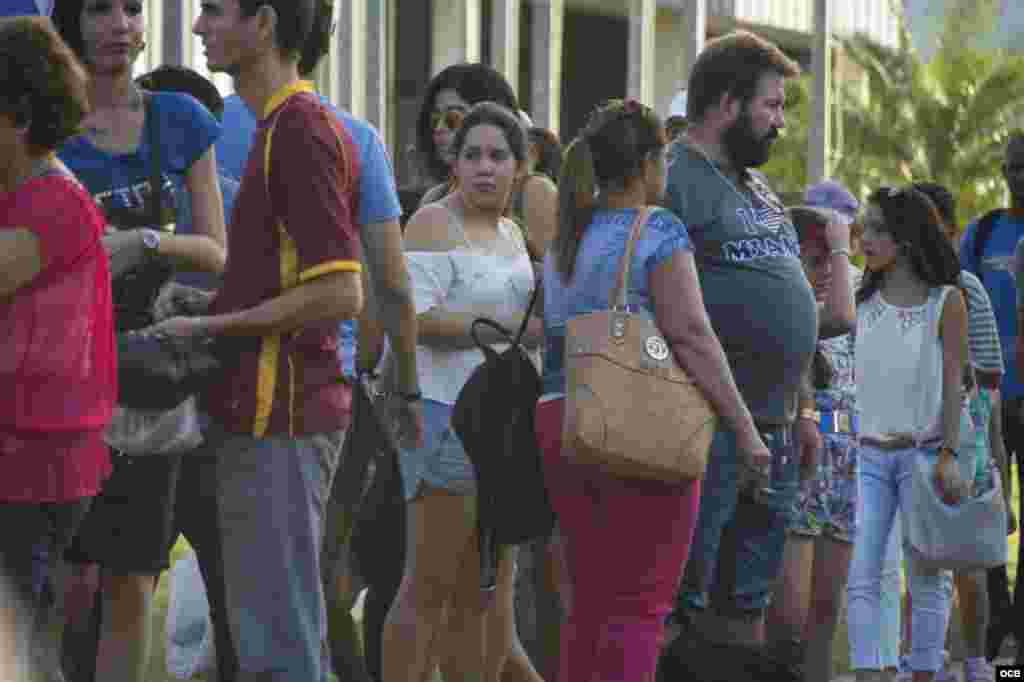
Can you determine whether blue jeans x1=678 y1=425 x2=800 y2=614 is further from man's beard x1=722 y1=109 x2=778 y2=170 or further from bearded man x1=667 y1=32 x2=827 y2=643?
man's beard x1=722 y1=109 x2=778 y2=170

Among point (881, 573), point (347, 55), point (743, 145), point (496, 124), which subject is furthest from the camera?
point (347, 55)

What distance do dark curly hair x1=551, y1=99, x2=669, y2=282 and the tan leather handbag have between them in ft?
0.92

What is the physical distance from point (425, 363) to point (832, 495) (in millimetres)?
1897

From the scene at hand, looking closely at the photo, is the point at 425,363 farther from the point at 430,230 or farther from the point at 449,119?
the point at 449,119

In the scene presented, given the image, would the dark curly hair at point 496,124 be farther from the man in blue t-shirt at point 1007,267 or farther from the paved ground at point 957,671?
the man in blue t-shirt at point 1007,267

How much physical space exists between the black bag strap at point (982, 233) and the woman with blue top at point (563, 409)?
17.2ft

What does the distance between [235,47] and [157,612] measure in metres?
5.14

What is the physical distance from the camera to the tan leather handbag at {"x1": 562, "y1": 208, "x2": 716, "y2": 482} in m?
6.18

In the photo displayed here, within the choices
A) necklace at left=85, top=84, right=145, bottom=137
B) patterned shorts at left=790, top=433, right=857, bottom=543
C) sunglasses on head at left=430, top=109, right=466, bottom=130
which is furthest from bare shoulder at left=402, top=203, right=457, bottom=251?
patterned shorts at left=790, top=433, right=857, bottom=543

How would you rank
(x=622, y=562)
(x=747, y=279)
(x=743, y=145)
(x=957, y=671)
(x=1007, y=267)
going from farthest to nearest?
1. (x=1007, y=267)
2. (x=957, y=671)
3. (x=743, y=145)
4. (x=747, y=279)
5. (x=622, y=562)

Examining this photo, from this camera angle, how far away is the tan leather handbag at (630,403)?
243 inches

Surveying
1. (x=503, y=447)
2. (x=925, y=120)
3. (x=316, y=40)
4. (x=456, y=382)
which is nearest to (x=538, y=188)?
(x=456, y=382)

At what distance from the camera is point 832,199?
929 cm

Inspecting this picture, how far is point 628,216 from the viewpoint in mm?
6418
